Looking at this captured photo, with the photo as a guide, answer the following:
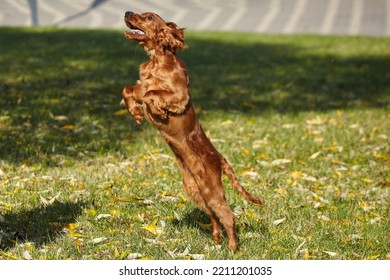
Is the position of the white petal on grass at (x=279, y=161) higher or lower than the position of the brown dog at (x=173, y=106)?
lower

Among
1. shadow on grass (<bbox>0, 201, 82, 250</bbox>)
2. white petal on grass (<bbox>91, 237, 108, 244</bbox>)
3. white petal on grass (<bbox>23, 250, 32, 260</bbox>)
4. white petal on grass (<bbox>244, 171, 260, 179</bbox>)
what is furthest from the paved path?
white petal on grass (<bbox>23, 250, 32, 260</bbox>)

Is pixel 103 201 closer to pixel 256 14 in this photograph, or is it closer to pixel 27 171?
pixel 27 171

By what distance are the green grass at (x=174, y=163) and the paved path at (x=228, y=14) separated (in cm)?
674

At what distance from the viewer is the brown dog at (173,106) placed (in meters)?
4.41

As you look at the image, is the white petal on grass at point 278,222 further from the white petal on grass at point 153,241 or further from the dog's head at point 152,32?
the dog's head at point 152,32

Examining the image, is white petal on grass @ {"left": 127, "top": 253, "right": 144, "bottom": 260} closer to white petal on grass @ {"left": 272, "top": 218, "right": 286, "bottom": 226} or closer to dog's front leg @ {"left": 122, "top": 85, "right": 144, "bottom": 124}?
dog's front leg @ {"left": 122, "top": 85, "right": 144, "bottom": 124}

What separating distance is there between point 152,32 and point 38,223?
6.35 feet

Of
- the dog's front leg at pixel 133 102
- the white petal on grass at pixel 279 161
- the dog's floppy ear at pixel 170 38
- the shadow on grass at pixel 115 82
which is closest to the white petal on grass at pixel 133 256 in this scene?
the dog's front leg at pixel 133 102

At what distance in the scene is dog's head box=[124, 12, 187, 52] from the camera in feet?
14.6

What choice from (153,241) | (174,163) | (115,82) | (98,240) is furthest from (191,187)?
(115,82)

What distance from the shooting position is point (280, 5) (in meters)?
29.3

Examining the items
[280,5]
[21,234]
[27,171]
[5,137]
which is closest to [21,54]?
[5,137]

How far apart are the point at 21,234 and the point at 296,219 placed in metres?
2.32

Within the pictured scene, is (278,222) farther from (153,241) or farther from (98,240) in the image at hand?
(98,240)
